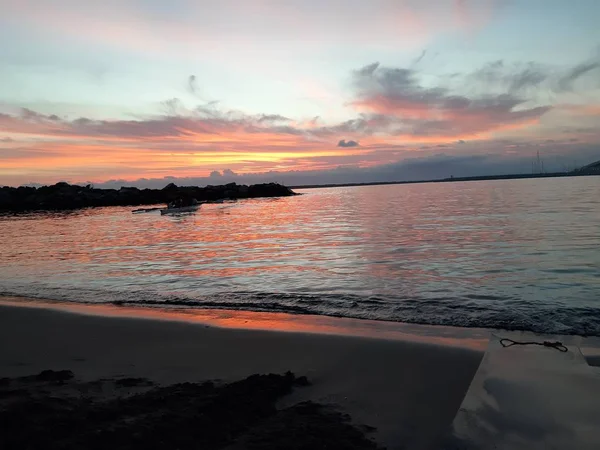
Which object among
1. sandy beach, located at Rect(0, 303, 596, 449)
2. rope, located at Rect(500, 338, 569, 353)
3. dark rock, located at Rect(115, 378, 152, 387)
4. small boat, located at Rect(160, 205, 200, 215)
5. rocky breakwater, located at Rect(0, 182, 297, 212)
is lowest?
sandy beach, located at Rect(0, 303, 596, 449)

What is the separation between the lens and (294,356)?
21.5ft

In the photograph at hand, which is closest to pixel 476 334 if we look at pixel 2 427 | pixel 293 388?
pixel 293 388

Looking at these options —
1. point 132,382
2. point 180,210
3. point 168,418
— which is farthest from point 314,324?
point 180,210

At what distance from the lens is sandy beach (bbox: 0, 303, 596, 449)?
490 cm

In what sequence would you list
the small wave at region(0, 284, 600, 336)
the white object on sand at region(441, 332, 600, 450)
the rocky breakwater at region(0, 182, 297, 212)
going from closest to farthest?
the white object on sand at region(441, 332, 600, 450) → the small wave at region(0, 284, 600, 336) → the rocky breakwater at region(0, 182, 297, 212)

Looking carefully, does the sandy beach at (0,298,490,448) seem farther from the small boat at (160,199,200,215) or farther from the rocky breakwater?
the rocky breakwater

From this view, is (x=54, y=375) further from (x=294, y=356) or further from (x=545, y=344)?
(x=545, y=344)

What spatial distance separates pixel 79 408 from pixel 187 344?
269 centimetres

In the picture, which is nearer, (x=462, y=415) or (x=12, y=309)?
(x=462, y=415)

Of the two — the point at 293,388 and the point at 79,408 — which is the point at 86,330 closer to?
the point at 79,408

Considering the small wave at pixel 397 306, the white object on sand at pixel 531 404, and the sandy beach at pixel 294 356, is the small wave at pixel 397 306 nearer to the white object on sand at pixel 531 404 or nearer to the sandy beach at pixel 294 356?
the sandy beach at pixel 294 356

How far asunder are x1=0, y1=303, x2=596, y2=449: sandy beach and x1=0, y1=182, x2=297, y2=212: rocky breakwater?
57509 mm

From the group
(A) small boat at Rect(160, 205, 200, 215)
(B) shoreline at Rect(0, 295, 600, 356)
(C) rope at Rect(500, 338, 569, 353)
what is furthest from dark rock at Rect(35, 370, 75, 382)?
(A) small boat at Rect(160, 205, 200, 215)

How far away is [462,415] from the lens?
427cm
